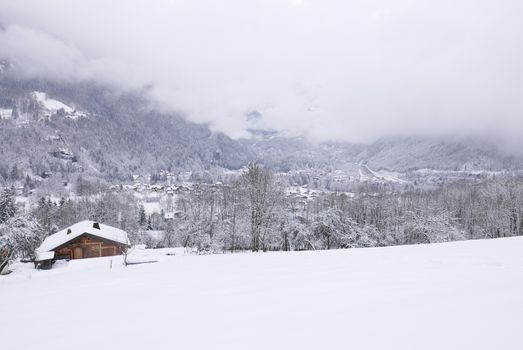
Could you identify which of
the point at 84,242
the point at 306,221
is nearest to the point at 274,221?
the point at 306,221

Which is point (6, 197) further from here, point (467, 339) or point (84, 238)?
point (467, 339)

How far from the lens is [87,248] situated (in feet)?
174

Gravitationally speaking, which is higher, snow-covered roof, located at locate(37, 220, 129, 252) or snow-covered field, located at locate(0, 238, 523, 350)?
snow-covered field, located at locate(0, 238, 523, 350)

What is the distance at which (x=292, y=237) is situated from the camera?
4456cm

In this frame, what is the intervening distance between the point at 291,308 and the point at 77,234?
2165 inches

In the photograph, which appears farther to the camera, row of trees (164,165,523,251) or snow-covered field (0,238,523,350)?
row of trees (164,165,523,251)

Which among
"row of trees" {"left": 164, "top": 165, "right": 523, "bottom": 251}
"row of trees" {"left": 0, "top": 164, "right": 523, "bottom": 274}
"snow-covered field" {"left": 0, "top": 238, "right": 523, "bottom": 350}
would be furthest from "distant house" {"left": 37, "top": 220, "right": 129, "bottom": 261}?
"snow-covered field" {"left": 0, "top": 238, "right": 523, "bottom": 350}

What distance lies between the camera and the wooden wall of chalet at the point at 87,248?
170 feet

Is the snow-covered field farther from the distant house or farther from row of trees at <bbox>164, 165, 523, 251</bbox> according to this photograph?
the distant house

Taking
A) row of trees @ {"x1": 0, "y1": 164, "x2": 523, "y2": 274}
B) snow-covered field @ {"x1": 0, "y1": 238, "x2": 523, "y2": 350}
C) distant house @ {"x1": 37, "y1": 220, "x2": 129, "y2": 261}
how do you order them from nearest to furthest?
snow-covered field @ {"x1": 0, "y1": 238, "x2": 523, "y2": 350} < row of trees @ {"x1": 0, "y1": 164, "x2": 523, "y2": 274} < distant house @ {"x1": 37, "y1": 220, "x2": 129, "y2": 261}

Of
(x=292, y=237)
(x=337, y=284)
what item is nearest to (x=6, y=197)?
(x=292, y=237)

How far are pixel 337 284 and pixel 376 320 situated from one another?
3.22 metres

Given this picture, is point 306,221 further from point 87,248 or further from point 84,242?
point 84,242

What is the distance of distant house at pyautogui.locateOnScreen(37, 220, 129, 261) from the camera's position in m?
50.7
